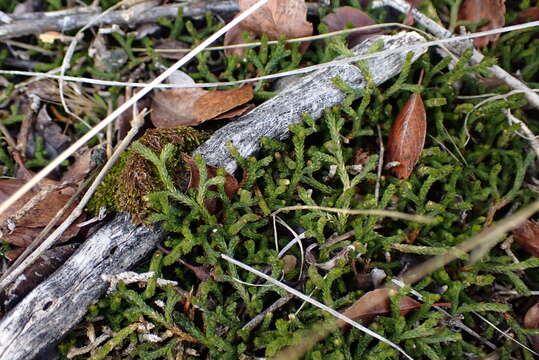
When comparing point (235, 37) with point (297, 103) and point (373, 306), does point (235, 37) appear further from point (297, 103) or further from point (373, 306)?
point (373, 306)

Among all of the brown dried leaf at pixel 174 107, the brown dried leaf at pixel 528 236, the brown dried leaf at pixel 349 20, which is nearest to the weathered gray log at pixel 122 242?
the brown dried leaf at pixel 349 20

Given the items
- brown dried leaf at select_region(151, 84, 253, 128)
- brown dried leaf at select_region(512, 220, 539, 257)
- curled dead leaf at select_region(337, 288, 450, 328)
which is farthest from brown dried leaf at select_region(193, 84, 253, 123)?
brown dried leaf at select_region(512, 220, 539, 257)

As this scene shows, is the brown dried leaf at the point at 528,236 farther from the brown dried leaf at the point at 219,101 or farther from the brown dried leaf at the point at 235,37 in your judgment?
the brown dried leaf at the point at 235,37

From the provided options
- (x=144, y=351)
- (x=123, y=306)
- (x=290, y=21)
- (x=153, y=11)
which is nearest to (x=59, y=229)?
(x=123, y=306)

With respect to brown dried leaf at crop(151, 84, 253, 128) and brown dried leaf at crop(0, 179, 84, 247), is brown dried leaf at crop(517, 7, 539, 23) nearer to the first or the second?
brown dried leaf at crop(151, 84, 253, 128)

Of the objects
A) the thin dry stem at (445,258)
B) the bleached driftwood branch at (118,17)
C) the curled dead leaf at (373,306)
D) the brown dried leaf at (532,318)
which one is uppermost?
the bleached driftwood branch at (118,17)

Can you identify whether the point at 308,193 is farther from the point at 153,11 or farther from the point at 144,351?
the point at 153,11
